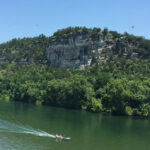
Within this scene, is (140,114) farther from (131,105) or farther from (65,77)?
(65,77)

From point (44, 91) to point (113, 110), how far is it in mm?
30656

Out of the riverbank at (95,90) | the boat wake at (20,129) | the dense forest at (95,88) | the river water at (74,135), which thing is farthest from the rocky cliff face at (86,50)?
the boat wake at (20,129)

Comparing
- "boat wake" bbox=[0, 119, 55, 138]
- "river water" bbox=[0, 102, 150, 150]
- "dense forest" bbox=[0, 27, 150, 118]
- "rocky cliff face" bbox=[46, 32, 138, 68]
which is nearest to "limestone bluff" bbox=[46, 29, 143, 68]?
"rocky cliff face" bbox=[46, 32, 138, 68]

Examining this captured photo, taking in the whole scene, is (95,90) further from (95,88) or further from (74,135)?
(74,135)

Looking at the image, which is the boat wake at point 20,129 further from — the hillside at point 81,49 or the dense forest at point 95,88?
the hillside at point 81,49

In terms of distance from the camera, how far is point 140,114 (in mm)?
69188

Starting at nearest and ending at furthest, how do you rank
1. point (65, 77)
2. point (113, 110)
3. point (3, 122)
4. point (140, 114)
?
point (3, 122), point (140, 114), point (113, 110), point (65, 77)

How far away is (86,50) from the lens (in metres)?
142

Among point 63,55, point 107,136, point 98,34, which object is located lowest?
point 107,136

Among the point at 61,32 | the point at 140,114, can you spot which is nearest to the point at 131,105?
the point at 140,114

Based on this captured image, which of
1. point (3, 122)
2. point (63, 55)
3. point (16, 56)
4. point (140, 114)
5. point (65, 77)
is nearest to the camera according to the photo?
point (3, 122)

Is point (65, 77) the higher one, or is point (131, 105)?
point (65, 77)

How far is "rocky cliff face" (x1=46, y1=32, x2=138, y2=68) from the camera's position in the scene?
133375 mm

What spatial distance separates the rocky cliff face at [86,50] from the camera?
438 feet
